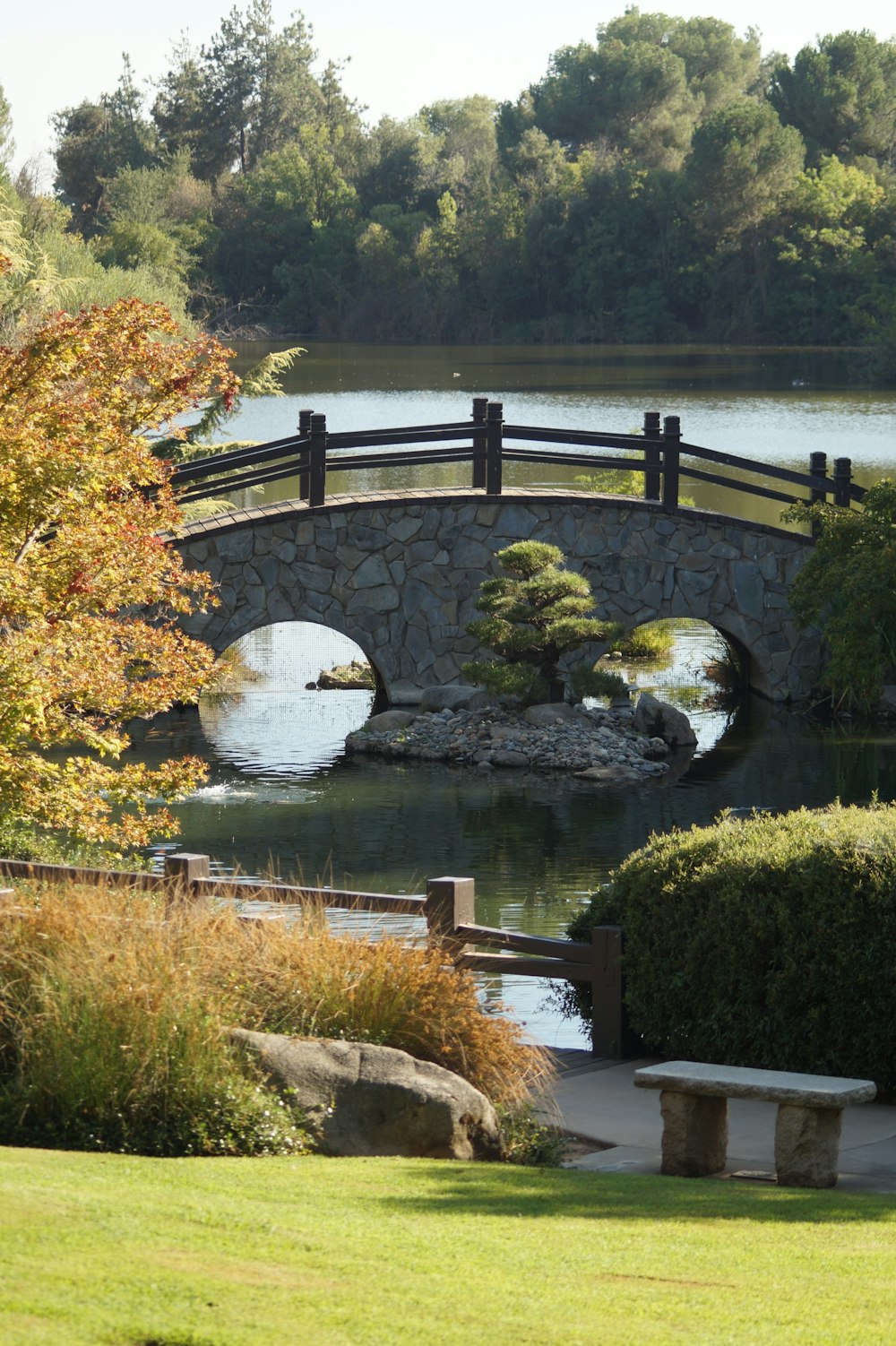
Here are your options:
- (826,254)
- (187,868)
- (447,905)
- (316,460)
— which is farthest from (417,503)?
(826,254)

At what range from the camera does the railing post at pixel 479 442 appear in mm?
20578

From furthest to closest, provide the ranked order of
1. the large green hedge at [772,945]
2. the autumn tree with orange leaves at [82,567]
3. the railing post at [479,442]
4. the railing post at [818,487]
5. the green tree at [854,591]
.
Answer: the railing post at [818,487] → the railing post at [479,442] → the green tree at [854,591] → the autumn tree with orange leaves at [82,567] → the large green hedge at [772,945]

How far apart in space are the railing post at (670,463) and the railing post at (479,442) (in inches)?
85.6

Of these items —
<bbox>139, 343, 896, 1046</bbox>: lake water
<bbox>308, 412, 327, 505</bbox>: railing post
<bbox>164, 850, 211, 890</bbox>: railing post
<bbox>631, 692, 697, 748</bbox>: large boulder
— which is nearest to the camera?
<bbox>164, 850, 211, 890</bbox>: railing post

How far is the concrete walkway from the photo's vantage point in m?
6.04

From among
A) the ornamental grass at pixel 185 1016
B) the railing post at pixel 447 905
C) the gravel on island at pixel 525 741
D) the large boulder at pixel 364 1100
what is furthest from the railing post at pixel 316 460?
the large boulder at pixel 364 1100

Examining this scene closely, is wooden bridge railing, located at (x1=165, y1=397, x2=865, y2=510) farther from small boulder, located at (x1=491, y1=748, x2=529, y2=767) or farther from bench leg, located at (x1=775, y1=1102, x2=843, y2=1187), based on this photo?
bench leg, located at (x1=775, y1=1102, x2=843, y2=1187)

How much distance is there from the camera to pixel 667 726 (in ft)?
63.2

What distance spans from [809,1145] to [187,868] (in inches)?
132

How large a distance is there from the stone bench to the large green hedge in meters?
1.39

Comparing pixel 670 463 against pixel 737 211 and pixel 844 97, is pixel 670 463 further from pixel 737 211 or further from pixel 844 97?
pixel 844 97

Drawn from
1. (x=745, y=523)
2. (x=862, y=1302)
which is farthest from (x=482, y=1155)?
(x=745, y=523)

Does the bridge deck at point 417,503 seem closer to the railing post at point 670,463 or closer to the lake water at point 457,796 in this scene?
the railing post at point 670,463

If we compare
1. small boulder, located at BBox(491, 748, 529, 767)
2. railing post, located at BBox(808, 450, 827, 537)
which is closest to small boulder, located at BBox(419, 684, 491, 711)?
small boulder, located at BBox(491, 748, 529, 767)
